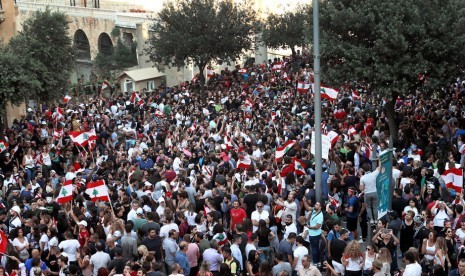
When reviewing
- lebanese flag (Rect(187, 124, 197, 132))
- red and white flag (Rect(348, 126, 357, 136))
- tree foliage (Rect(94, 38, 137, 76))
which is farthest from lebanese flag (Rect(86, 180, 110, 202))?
tree foliage (Rect(94, 38, 137, 76))

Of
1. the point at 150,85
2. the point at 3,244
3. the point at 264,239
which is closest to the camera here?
the point at 3,244

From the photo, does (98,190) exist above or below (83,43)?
below

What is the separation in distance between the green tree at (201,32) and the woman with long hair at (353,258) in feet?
79.3

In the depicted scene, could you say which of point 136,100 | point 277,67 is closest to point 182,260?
point 136,100

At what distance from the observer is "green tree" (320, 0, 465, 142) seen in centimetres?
2314

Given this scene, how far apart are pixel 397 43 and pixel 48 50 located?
14497mm

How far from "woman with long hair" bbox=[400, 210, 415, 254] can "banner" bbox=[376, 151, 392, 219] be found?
41 cm

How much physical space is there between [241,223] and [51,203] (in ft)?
14.3

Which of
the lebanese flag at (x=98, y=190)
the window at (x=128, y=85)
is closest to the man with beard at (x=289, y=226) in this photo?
the lebanese flag at (x=98, y=190)

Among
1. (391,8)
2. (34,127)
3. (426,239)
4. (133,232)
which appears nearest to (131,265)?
(133,232)

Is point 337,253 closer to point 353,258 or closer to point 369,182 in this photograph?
point 353,258

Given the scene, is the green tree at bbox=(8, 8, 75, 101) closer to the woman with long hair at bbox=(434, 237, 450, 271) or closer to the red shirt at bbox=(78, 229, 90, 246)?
the red shirt at bbox=(78, 229, 90, 246)

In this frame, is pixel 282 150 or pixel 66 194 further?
pixel 282 150

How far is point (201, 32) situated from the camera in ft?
121
